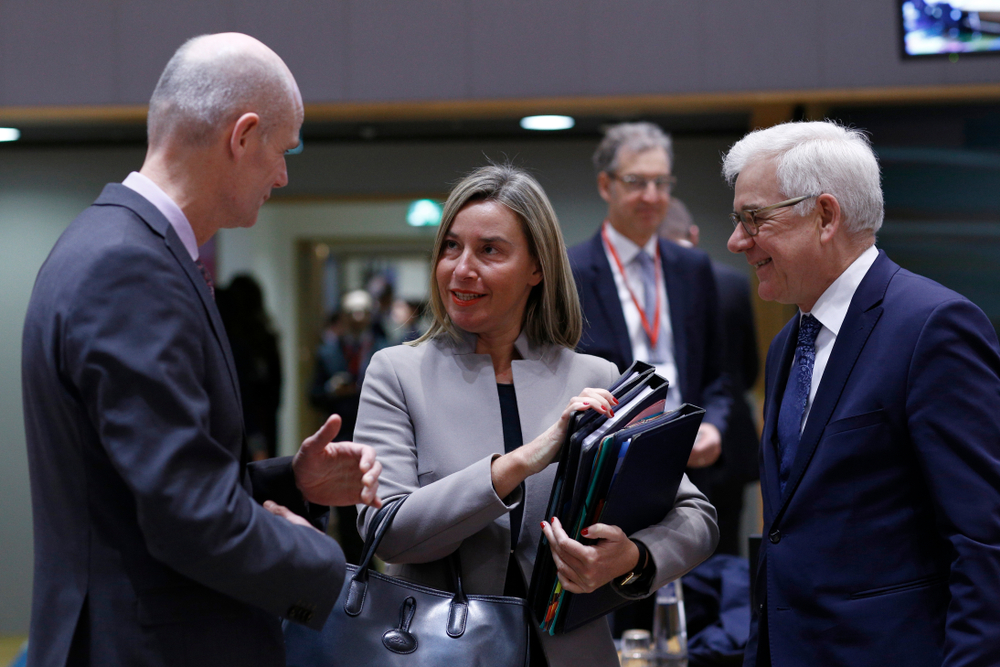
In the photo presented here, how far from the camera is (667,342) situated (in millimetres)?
3564

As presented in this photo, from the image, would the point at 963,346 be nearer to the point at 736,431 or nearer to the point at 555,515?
the point at 555,515

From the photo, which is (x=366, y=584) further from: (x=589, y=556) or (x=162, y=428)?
(x=162, y=428)

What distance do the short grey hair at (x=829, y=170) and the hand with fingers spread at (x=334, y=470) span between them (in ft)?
3.30

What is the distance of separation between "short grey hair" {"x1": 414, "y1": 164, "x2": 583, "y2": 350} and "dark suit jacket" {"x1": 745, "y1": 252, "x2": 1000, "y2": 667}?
0.65 meters

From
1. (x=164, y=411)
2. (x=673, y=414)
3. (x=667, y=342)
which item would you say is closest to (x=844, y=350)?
(x=673, y=414)

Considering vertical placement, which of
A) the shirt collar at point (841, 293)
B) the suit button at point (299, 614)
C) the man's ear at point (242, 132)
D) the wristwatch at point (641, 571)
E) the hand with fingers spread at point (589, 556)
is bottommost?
the wristwatch at point (641, 571)

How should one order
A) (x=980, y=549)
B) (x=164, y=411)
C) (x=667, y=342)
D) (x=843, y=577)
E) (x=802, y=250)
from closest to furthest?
(x=164, y=411), (x=980, y=549), (x=843, y=577), (x=802, y=250), (x=667, y=342)

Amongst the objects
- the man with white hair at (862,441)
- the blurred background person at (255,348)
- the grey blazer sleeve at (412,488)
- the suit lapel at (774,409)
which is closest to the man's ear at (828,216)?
the man with white hair at (862,441)

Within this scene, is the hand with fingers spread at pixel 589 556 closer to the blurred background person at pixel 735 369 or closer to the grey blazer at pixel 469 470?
the grey blazer at pixel 469 470

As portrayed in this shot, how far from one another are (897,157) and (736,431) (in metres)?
1.98

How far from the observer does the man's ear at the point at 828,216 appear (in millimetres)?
1864

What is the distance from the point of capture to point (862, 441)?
1.71 meters

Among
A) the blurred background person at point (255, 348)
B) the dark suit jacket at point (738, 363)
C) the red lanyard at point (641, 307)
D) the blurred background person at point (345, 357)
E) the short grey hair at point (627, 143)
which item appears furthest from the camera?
the blurred background person at point (345, 357)

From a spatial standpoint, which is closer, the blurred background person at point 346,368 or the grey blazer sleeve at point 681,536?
the grey blazer sleeve at point 681,536
